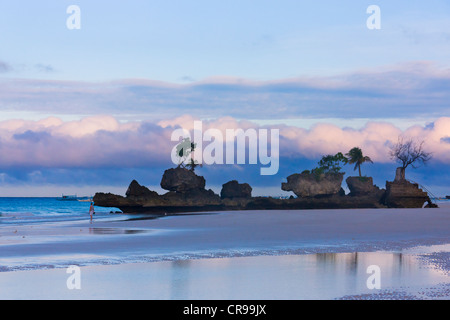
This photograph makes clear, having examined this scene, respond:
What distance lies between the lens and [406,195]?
9469 cm

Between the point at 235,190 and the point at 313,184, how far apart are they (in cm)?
1650

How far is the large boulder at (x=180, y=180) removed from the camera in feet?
362

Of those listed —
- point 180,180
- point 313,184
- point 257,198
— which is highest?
point 180,180

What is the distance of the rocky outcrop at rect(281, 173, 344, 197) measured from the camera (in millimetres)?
113312

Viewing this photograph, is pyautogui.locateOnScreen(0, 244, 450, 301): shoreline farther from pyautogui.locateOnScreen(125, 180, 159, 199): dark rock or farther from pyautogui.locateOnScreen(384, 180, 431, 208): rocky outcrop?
pyautogui.locateOnScreen(125, 180, 159, 199): dark rock

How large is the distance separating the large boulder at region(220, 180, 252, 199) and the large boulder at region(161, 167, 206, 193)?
525 cm

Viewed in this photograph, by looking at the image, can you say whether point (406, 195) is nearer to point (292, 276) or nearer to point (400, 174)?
point (400, 174)

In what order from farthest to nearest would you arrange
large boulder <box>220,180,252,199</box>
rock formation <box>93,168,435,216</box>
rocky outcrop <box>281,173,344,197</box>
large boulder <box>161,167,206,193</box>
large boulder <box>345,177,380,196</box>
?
rocky outcrop <box>281,173,344,197</box>
large boulder <box>220,180,252,199</box>
large boulder <box>161,167,206,193</box>
large boulder <box>345,177,380,196</box>
rock formation <box>93,168,435,216</box>

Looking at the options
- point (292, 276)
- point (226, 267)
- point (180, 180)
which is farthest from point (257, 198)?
point (292, 276)

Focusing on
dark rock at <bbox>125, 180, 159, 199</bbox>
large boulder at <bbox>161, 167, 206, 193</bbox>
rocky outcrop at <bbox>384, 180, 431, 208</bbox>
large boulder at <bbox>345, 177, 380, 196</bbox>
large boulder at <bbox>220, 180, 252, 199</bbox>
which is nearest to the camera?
rocky outcrop at <bbox>384, 180, 431, 208</bbox>

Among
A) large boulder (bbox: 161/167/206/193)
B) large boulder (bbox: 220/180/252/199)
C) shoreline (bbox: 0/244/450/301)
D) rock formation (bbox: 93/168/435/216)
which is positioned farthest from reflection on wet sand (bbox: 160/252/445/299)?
large boulder (bbox: 220/180/252/199)

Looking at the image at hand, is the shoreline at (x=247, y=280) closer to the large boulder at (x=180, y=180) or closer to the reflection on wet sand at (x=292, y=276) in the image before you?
the reflection on wet sand at (x=292, y=276)
